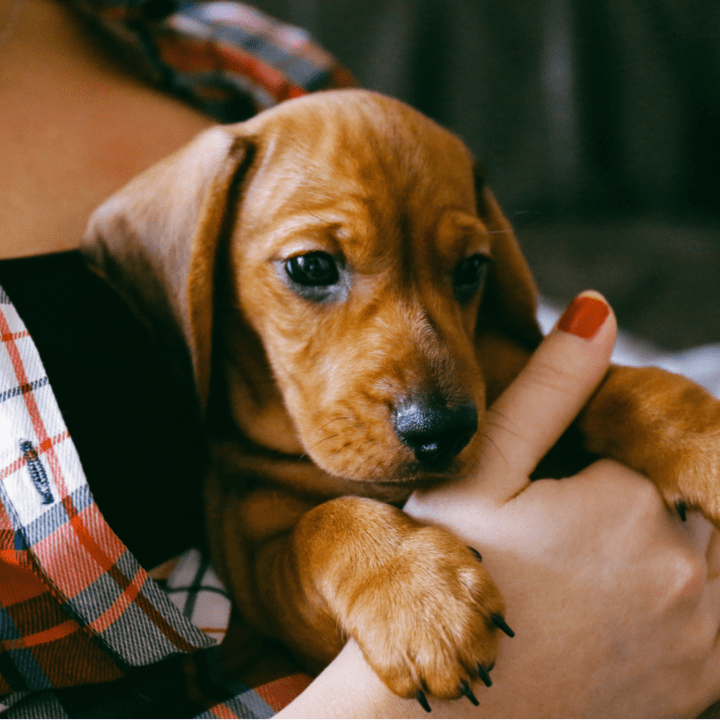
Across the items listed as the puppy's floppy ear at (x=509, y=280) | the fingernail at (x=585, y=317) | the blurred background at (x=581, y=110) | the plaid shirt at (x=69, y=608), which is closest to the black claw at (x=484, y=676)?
the plaid shirt at (x=69, y=608)

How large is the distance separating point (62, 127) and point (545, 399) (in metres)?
1.31

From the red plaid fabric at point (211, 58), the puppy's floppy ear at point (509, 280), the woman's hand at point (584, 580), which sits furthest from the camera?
the red plaid fabric at point (211, 58)

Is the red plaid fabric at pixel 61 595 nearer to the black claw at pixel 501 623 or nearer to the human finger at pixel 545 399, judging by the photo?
the black claw at pixel 501 623

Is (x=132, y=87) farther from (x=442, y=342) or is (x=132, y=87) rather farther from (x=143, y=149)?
(x=442, y=342)

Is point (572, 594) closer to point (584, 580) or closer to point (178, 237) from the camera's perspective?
point (584, 580)

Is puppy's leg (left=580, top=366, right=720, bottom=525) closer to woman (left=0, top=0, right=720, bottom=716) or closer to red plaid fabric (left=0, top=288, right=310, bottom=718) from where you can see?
woman (left=0, top=0, right=720, bottom=716)

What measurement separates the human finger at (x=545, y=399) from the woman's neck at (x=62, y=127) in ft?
3.42

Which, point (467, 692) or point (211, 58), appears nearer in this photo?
point (467, 692)

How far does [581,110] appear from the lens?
2.71 m

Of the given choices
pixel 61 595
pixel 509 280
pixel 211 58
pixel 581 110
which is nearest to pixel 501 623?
pixel 61 595

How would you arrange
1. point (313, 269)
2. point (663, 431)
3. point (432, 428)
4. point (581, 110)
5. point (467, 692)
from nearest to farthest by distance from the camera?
point (467, 692)
point (432, 428)
point (663, 431)
point (313, 269)
point (581, 110)

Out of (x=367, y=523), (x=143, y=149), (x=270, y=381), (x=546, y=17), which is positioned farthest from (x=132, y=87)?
(x=546, y=17)

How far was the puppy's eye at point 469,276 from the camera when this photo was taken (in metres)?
1.34

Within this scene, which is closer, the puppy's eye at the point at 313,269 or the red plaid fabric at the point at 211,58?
the puppy's eye at the point at 313,269
